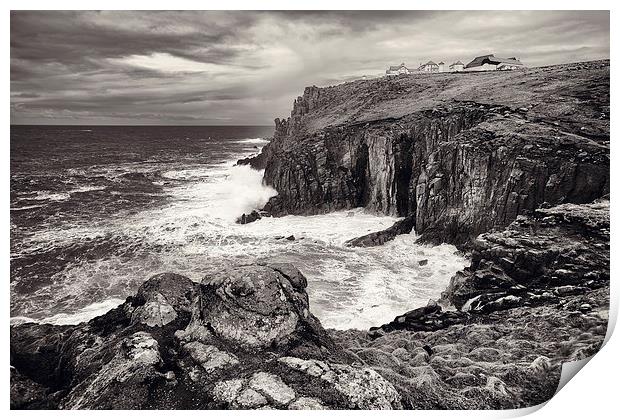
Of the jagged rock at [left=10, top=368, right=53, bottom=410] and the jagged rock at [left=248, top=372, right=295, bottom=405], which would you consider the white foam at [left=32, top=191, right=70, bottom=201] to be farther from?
the jagged rock at [left=248, top=372, right=295, bottom=405]

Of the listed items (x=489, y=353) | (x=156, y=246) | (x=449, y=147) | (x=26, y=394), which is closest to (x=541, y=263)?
(x=489, y=353)

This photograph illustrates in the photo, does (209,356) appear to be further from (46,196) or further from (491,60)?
(491,60)

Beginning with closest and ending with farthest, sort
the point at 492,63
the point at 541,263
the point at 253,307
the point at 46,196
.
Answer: the point at 253,307 → the point at 541,263 → the point at 46,196 → the point at 492,63

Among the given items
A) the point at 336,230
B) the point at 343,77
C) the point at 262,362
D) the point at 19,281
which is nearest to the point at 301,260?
the point at 336,230

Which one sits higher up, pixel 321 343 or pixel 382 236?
pixel 382 236

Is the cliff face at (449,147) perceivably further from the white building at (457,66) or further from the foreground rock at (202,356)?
the foreground rock at (202,356)

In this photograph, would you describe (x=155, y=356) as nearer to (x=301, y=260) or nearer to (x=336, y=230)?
(x=301, y=260)
